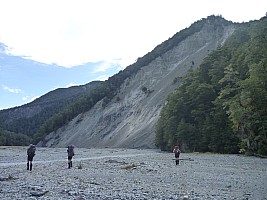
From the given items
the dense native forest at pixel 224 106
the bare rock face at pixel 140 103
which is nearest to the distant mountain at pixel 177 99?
the bare rock face at pixel 140 103

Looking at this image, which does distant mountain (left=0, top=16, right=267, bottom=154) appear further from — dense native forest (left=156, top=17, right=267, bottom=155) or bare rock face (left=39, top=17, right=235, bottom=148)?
dense native forest (left=156, top=17, right=267, bottom=155)

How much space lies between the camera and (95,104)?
144 meters

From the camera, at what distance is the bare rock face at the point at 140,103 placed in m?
104

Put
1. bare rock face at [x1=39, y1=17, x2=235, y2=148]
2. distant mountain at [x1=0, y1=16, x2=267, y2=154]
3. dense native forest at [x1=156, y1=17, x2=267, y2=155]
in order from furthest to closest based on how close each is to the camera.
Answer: bare rock face at [x1=39, y1=17, x2=235, y2=148] < distant mountain at [x1=0, y1=16, x2=267, y2=154] < dense native forest at [x1=156, y1=17, x2=267, y2=155]

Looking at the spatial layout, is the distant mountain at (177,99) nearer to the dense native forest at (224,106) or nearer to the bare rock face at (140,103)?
the bare rock face at (140,103)

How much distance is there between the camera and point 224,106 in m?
49.6

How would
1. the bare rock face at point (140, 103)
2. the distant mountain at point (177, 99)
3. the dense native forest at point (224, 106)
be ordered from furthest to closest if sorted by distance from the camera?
the bare rock face at point (140, 103) → the distant mountain at point (177, 99) → the dense native forest at point (224, 106)

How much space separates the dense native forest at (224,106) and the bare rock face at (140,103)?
28363mm

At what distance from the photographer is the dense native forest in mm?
39469

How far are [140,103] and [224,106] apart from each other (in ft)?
221

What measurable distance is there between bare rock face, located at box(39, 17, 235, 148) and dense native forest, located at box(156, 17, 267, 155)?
28363mm

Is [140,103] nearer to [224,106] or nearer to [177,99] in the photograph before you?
[177,99]

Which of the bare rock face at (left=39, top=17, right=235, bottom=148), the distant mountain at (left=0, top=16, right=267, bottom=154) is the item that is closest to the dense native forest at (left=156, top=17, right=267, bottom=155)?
the distant mountain at (left=0, top=16, right=267, bottom=154)

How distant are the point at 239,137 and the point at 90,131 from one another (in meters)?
85.7
